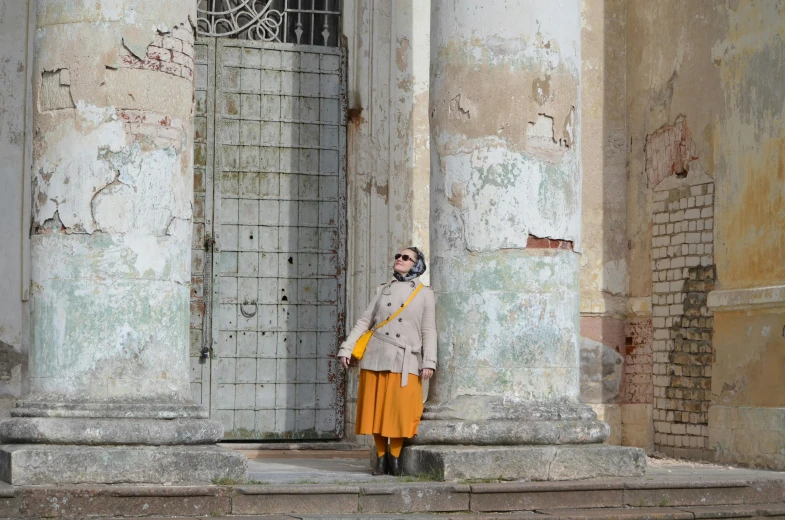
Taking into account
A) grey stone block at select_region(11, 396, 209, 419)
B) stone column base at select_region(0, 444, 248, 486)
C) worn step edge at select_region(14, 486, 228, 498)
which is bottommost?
worn step edge at select_region(14, 486, 228, 498)

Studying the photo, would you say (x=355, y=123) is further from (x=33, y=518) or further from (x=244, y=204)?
(x=33, y=518)

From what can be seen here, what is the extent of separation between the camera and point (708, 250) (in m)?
11.0

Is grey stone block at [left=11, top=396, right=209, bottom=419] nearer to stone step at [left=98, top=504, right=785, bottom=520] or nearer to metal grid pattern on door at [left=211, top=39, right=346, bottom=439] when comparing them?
stone step at [left=98, top=504, right=785, bottom=520]

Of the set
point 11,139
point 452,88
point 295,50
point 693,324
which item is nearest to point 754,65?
point 693,324

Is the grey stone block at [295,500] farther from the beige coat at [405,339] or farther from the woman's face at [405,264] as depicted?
the woman's face at [405,264]

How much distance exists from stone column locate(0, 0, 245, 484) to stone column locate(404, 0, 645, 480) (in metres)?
1.73

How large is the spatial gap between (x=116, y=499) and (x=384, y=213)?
499cm

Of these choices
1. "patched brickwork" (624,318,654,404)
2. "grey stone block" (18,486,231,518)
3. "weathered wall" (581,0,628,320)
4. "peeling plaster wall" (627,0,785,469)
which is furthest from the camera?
"weathered wall" (581,0,628,320)

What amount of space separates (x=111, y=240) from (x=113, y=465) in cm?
138

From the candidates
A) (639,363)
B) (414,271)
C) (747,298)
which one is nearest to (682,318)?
(639,363)

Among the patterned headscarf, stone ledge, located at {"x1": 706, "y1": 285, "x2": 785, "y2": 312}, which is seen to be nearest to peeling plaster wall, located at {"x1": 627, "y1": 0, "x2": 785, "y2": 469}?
stone ledge, located at {"x1": 706, "y1": 285, "x2": 785, "y2": 312}

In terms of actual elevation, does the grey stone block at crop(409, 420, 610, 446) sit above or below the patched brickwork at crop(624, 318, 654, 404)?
below

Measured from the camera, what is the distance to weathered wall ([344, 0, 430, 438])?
37.7 ft

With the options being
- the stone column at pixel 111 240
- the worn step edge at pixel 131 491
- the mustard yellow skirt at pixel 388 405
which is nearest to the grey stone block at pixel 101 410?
the stone column at pixel 111 240
